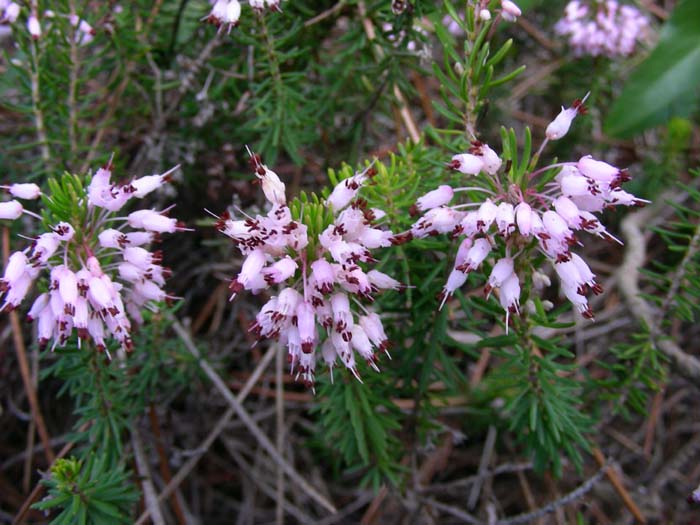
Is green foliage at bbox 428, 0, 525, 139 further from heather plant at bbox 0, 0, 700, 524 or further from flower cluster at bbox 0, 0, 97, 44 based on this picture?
flower cluster at bbox 0, 0, 97, 44

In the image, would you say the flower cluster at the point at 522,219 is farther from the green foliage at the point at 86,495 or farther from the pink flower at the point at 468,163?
the green foliage at the point at 86,495

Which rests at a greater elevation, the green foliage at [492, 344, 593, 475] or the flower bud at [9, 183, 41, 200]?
the flower bud at [9, 183, 41, 200]

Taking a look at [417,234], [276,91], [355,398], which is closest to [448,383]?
[355,398]

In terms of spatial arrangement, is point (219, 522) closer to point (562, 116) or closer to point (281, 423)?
point (281, 423)

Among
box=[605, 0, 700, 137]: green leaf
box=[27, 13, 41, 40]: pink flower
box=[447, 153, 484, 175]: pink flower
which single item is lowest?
box=[447, 153, 484, 175]: pink flower

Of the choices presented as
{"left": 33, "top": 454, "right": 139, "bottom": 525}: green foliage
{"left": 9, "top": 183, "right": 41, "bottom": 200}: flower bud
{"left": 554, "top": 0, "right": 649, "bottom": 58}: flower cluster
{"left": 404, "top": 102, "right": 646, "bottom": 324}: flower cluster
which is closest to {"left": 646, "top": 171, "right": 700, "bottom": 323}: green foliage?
{"left": 404, "top": 102, "right": 646, "bottom": 324}: flower cluster

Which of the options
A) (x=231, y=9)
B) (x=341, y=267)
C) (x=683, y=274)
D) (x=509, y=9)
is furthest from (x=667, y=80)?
(x=341, y=267)

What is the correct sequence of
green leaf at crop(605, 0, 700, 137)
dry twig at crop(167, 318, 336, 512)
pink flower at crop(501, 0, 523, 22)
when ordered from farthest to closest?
green leaf at crop(605, 0, 700, 137), dry twig at crop(167, 318, 336, 512), pink flower at crop(501, 0, 523, 22)
